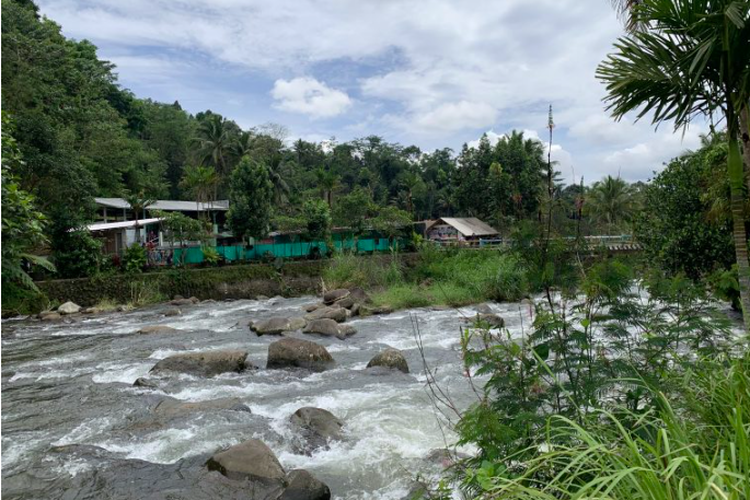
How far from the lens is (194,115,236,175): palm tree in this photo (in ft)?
119

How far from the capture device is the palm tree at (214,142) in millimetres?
36281

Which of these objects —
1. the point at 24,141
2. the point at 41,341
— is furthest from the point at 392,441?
the point at 24,141

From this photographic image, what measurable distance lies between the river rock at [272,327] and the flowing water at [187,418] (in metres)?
0.62

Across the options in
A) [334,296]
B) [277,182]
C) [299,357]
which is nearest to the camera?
[299,357]

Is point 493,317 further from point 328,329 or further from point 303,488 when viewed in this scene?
point 303,488

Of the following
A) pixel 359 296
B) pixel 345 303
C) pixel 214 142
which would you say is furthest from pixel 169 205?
pixel 345 303

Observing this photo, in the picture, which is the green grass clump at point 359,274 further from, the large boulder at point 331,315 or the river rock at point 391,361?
the river rock at point 391,361

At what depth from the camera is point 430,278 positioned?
22312 mm

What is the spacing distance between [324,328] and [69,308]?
982 centimetres

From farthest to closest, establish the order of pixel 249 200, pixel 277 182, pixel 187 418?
pixel 277 182
pixel 249 200
pixel 187 418

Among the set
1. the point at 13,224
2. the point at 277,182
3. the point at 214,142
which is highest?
the point at 214,142

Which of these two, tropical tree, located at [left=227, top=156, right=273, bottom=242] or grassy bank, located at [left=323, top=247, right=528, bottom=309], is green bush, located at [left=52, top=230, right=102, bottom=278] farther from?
grassy bank, located at [left=323, top=247, right=528, bottom=309]

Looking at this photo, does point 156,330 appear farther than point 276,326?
No

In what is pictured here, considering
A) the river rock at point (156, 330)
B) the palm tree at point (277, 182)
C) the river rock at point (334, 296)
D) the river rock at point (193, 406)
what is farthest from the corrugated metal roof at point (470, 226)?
the river rock at point (193, 406)
